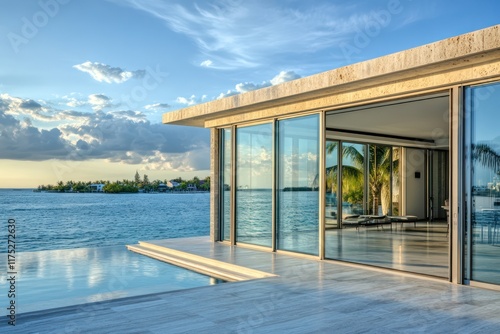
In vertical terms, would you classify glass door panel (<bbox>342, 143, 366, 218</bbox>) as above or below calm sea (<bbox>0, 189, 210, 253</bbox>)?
above

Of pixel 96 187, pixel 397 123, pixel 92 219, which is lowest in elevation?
pixel 92 219

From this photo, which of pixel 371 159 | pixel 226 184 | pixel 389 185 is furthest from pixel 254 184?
pixel 389 185

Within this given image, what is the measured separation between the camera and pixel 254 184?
32.0 feet

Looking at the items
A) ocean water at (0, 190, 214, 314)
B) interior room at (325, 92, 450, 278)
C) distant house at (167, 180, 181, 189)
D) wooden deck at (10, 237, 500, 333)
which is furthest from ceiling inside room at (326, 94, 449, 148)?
distant house at (167, 180, 181, 189)

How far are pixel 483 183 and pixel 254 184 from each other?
4.92m

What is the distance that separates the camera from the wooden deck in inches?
165

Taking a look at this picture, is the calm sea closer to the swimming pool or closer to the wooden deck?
the swimming pool

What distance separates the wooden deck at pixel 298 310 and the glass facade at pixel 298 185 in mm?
1892

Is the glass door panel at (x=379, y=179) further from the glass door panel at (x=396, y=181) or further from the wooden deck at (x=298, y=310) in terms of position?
the wooden deck at (x=298, y=310)

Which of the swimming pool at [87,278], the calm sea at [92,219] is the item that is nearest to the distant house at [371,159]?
the swimming pool at [87,278]

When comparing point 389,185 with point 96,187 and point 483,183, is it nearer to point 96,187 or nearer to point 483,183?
point 483,183

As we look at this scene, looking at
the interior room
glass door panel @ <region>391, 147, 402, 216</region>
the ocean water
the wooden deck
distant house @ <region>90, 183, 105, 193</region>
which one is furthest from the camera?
distant house @ <region>90, 183, 105, 193</region>

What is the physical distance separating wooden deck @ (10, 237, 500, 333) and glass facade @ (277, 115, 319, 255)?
6.21 ft

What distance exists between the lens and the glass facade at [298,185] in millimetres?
8336
